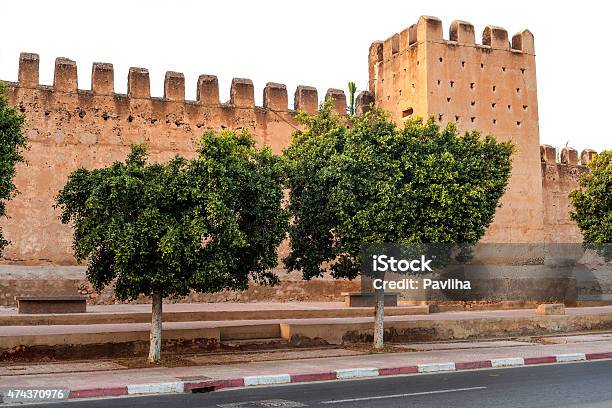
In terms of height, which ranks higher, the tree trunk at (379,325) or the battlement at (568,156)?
the battlement at (568,156)

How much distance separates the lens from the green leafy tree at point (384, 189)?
47.7 ft

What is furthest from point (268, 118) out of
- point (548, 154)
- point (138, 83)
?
point (548, 154)

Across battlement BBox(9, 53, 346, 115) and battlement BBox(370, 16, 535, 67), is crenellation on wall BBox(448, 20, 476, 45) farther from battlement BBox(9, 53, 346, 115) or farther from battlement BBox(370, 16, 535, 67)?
battlement BBox(9, 53, 346, 115)

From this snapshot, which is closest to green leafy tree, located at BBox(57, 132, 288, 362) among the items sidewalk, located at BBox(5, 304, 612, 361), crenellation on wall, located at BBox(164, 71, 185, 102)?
sidewalk, located at BBox(5, 304, 612, 361)

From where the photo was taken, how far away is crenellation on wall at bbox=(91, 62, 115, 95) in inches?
941

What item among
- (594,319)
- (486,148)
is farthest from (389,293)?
(486,148)

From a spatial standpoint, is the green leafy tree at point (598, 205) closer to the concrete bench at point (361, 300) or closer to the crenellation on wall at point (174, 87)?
the concrete bench at point (361, 300)

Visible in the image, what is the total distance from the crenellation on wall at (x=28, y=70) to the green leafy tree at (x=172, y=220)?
11942 millimetres

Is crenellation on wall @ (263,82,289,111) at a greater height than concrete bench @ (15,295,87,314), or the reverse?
crenellation on wall @ (263,82,289,111)

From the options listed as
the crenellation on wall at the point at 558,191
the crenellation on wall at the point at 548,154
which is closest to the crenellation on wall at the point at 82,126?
the crenellation on wall at the point at 548,154

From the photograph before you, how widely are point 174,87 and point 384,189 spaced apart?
12.9 m

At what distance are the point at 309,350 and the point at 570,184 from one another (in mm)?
21161

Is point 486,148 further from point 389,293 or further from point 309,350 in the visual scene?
point 389,293

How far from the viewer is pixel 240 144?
1377 cm
